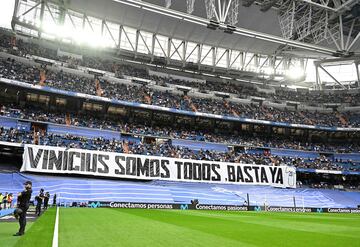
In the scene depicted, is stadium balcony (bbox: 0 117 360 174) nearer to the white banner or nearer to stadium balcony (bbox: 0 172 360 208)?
the white banner

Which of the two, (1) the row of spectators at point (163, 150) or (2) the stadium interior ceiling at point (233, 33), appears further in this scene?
(2) the stadium interior ceiling at point (233, 33)

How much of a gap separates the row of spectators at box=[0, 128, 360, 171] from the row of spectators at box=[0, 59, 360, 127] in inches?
298

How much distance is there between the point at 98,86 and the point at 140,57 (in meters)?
10.8

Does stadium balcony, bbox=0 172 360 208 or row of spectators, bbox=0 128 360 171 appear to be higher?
row of spectators, bbox=0 128 360 171

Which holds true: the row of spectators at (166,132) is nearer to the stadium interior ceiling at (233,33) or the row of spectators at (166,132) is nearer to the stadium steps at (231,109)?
the stadium steps at (231,109)

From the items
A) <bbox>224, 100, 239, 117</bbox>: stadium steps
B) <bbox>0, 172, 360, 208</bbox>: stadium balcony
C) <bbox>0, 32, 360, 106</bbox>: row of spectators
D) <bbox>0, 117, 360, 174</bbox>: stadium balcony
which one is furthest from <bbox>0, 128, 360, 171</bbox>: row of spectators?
<bbox>0, 32, 360, 106</bbox>: row of spectators

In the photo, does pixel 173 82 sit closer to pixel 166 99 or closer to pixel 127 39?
pixel 166 99

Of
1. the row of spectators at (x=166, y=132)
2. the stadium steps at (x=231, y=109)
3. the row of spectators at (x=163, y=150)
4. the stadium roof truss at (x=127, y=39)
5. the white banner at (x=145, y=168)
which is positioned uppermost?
the stadium roof truss at (x=127, y=39)

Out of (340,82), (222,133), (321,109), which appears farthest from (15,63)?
(340,82)

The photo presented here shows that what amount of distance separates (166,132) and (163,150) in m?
6.09

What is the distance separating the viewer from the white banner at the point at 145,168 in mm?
33250

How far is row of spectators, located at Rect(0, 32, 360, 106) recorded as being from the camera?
4841 centimetres

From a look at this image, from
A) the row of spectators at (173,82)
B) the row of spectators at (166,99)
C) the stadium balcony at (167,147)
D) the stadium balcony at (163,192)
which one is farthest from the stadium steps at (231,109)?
the stadium balcony at (163,192)

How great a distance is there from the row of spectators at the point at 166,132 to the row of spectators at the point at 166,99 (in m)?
3.83
